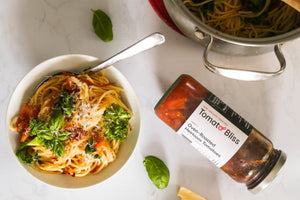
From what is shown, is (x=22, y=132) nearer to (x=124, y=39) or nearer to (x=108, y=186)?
(x=108, y=186)

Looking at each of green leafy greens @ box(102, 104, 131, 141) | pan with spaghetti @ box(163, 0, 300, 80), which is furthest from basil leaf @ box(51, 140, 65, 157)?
pan with spaghetti @ box(163, 0, 300, 80)

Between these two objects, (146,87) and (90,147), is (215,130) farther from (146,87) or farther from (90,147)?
(90,147)

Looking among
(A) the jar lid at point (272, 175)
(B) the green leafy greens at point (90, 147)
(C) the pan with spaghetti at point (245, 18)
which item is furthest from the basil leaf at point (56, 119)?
(A) the jar lid at point (272, 175)

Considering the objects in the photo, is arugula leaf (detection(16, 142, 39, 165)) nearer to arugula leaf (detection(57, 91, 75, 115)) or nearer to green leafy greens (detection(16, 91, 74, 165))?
green leafy greens (detection(16, 91, 74, 165))

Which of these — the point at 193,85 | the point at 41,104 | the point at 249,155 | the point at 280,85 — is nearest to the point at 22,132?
the point at 41,104

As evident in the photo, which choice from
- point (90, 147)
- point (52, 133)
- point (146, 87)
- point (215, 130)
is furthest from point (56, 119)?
point (215, 130)

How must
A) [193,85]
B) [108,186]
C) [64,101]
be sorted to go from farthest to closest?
[108,186]
[193,85]
[64,101]
